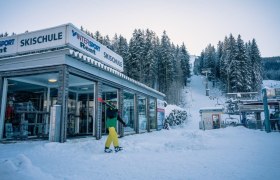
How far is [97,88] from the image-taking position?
1110 centimetres

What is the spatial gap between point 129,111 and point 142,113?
2462mm

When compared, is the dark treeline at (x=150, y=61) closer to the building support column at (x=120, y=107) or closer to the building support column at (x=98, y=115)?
the building support column at (x=120, y=107)

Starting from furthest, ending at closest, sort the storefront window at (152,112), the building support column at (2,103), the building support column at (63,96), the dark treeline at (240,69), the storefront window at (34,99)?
1. the dark treeline at (240,69)
2. the storefront window at (152,112)
3. the storefront window at (34,99)
4. the building support column at (2,103)
5. the building support column at (63,96)

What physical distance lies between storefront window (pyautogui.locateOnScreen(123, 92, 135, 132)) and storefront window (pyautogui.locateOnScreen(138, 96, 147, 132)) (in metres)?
1.18

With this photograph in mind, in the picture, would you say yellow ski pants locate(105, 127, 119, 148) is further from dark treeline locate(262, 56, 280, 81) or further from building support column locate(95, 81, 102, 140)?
Result: dark treeline locate(262, 56, 280, 81)

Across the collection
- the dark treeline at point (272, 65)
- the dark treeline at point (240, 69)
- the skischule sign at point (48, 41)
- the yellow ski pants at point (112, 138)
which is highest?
the dark treeline at point (272, 65)

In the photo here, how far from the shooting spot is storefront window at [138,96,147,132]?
17469 millimetres

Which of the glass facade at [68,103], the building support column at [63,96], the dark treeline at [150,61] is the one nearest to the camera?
the building support column at [63,96]

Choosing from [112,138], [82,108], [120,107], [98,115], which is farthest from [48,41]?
[82,108]

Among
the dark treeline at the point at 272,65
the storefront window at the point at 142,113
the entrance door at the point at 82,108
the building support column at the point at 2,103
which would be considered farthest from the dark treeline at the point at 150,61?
the dark treeline at the point at 272,65

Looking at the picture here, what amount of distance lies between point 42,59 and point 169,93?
42.5 m

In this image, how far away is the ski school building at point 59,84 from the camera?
28.7ft

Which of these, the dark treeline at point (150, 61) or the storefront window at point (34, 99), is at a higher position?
the dark treeline at point (150, 61)

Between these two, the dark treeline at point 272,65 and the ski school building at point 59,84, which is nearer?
the ski school building at point 59,84
